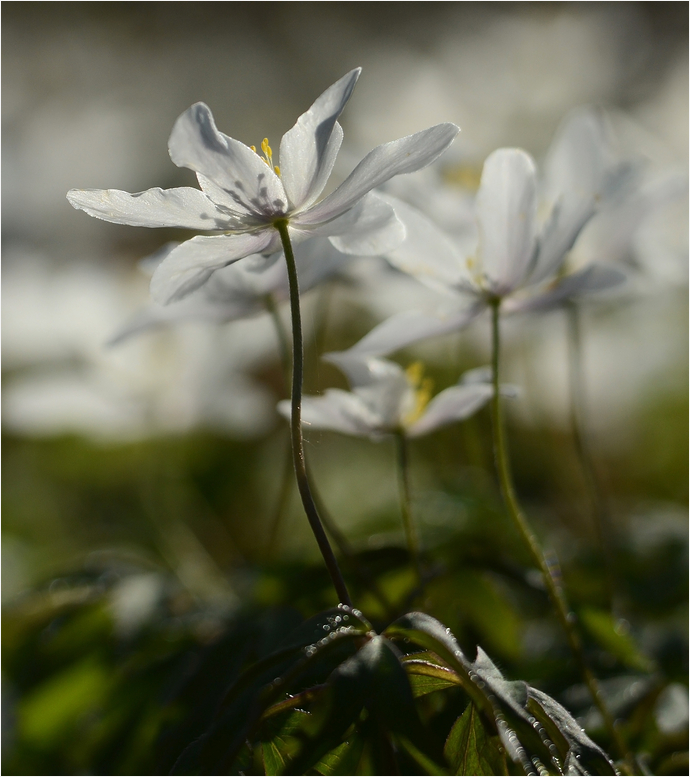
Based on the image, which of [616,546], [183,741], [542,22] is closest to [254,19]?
[542,22]

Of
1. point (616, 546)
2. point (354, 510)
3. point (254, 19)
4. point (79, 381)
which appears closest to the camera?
A: point (616, 546)

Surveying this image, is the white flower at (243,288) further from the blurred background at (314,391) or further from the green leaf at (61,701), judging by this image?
the green leaf at (61,701)

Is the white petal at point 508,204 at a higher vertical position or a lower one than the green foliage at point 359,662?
higher

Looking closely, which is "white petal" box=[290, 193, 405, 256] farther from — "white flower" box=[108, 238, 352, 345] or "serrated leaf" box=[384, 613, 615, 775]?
"serrated leaf" box=[384, 613, 615, 775]

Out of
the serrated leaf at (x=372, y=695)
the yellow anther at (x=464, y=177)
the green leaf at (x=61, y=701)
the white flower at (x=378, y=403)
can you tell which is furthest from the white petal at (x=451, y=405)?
the yellow anther at (x=464, y=177)

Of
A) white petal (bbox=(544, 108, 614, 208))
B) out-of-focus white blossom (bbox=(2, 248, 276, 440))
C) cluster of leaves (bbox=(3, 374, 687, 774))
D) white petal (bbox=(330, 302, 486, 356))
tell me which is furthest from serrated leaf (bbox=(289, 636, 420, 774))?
out-of-focus white blossom (bbox=(2, 248, 276, 440))

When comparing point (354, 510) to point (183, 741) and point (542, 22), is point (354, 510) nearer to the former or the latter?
point (183, 741)

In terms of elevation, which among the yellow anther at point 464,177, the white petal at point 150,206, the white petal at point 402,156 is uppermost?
the yellow anther at point 464,177
